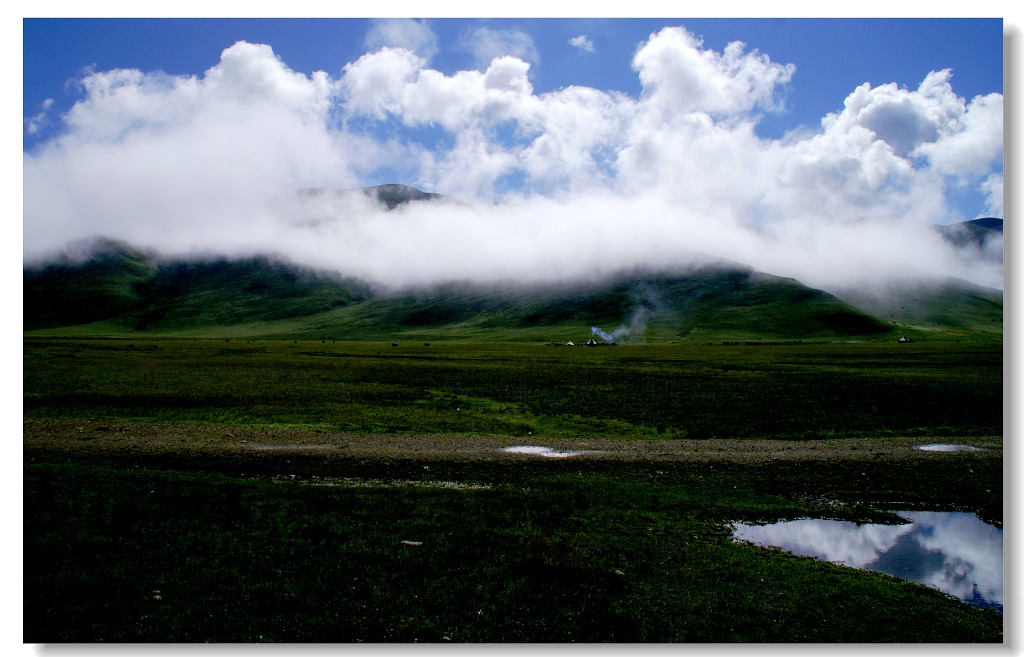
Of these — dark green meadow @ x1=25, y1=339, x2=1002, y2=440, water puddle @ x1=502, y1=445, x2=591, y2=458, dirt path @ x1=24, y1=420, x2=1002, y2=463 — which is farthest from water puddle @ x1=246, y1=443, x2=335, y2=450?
water puddle @ x1=502, y1=445, x2=591, y2=458

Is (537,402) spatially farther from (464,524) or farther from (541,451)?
(464,524)

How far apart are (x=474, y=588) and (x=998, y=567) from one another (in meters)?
12.6

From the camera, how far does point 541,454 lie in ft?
78.8

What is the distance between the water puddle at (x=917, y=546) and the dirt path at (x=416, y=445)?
24.6ft

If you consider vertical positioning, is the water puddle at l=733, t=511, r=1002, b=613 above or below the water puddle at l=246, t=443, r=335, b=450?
below

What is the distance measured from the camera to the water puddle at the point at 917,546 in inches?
500

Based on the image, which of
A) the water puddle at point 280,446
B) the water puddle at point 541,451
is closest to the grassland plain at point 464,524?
the water puddle at point 280,446

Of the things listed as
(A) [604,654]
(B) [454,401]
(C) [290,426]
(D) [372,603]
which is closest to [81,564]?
(D) [372,603]

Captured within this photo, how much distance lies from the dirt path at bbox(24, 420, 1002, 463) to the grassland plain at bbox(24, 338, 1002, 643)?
0.22 meters

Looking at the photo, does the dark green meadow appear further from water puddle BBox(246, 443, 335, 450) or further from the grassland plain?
water puddle BBox(246, 443, 335, 450)

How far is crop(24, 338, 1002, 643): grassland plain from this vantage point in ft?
32.0

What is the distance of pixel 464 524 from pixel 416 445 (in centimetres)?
1158

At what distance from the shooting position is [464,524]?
542 inches

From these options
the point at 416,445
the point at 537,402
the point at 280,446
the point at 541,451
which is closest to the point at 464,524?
the point at 541,451
